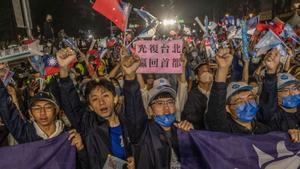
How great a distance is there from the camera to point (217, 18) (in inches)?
1849

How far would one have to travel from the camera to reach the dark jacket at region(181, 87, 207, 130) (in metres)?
4.02

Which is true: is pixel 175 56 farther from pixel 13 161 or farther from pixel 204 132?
pixel 13 161

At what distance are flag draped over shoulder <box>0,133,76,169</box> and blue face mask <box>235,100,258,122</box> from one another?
1562 millimetres

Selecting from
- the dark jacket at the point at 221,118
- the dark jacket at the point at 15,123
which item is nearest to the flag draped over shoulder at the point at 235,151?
the dark jacket at the point at 221,118

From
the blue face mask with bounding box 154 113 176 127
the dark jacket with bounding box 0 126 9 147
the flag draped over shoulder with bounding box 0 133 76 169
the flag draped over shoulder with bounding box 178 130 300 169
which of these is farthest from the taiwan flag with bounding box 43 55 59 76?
the flag draped over shoulder with bounding box 178 130 300 169

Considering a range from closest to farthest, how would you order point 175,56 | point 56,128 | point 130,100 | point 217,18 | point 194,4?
1. point 130,100
2. point 56,128
3. point 175,56
4. point 217,18
5. point 194,4

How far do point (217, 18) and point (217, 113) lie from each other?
45656 millimetres

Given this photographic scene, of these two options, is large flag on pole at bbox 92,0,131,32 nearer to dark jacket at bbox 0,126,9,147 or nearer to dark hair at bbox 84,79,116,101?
dark hair at bbox 84,79,116,101

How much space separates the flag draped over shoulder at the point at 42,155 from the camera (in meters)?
3.06

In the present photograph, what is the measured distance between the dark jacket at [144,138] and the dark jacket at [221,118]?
381 mm

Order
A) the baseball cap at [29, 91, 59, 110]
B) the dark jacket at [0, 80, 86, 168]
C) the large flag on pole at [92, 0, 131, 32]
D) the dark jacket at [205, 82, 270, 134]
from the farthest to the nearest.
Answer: the large flag on pole at [92, 0, 131, 32]
the baseball cap at [29, 91, 59, 110]
the dark jacket at [0, 80, 86, 168]
the dark jacket at [205, 82, 270, 134]

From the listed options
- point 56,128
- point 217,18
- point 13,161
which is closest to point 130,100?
point 56,128

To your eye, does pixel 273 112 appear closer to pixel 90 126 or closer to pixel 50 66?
pixel 90 126

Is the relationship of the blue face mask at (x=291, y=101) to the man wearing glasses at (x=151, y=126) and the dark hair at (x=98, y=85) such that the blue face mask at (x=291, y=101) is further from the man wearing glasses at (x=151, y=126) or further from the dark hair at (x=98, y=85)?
the dark hair at (x=98, y=85)
